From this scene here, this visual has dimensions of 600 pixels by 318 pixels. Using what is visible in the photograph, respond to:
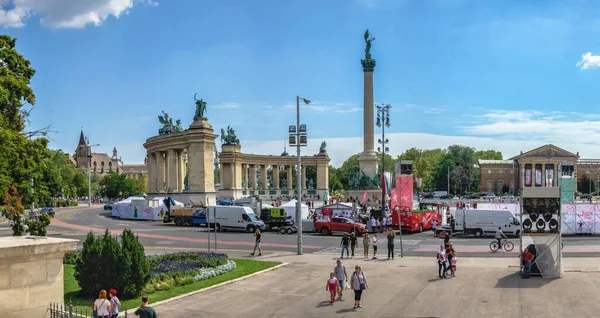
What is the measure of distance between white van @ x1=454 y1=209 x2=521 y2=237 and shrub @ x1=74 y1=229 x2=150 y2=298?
27.7 m

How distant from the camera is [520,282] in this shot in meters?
21.5

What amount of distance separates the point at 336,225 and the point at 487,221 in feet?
35.8

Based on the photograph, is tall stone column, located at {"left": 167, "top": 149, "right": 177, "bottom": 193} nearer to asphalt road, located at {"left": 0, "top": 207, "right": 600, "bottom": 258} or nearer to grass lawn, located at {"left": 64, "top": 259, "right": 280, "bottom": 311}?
asphalt road, located at {"left": 0, "top": 207, "right": 600, "bottom": 258}

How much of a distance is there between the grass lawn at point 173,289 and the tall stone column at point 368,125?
49761 mm

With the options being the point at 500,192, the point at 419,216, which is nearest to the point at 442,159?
the point at 500,192

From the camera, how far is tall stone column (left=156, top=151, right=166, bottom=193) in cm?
8238

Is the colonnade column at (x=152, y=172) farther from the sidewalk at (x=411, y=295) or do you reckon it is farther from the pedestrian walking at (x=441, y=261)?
the pedestrian walking at (x=441, y=261)

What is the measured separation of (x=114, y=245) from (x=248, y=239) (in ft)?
69.2

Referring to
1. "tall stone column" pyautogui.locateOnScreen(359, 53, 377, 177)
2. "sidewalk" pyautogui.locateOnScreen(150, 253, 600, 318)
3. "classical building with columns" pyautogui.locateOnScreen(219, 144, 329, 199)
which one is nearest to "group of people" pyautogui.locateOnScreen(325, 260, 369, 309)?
"sidewalk" pyautogui.locateOnScreen(150, 253, 600, 318)

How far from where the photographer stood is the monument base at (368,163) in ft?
247

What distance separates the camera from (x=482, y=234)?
1572 inches

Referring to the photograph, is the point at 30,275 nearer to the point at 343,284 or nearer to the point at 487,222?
the point at 343,284

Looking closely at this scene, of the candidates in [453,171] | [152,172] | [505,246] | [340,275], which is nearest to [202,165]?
[152,172]

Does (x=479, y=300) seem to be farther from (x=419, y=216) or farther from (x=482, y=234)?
(x=419, y=216)
